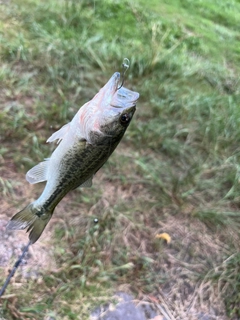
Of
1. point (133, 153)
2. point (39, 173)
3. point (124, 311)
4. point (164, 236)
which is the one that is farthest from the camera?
point (133, 153)

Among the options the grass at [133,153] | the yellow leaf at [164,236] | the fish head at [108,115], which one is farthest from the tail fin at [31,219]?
the yellow leaf at [164,236]

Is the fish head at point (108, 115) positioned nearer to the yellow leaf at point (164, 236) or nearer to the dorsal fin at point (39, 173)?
the dorsal fin at point (39, 173)

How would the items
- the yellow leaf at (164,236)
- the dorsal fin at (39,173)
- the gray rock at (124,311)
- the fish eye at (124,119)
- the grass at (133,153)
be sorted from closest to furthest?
the fish eye at (124,119) → the dorsal fin at (39,173) → the gray rock at (124,311) → the grass at (133,153) → the yellow leaf at (164,236)

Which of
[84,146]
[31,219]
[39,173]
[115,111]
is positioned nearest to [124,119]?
[115,111]

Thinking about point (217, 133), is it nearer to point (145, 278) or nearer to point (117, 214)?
point (117, 214)

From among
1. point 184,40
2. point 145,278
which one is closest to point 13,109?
point 145,278

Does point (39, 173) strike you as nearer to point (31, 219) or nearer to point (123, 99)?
point (31, 219)

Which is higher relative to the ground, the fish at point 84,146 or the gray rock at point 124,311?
the fish at point 84,146

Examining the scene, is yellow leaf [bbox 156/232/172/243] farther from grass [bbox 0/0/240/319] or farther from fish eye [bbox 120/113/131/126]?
fish eye [bbox 120/113/131/126]
